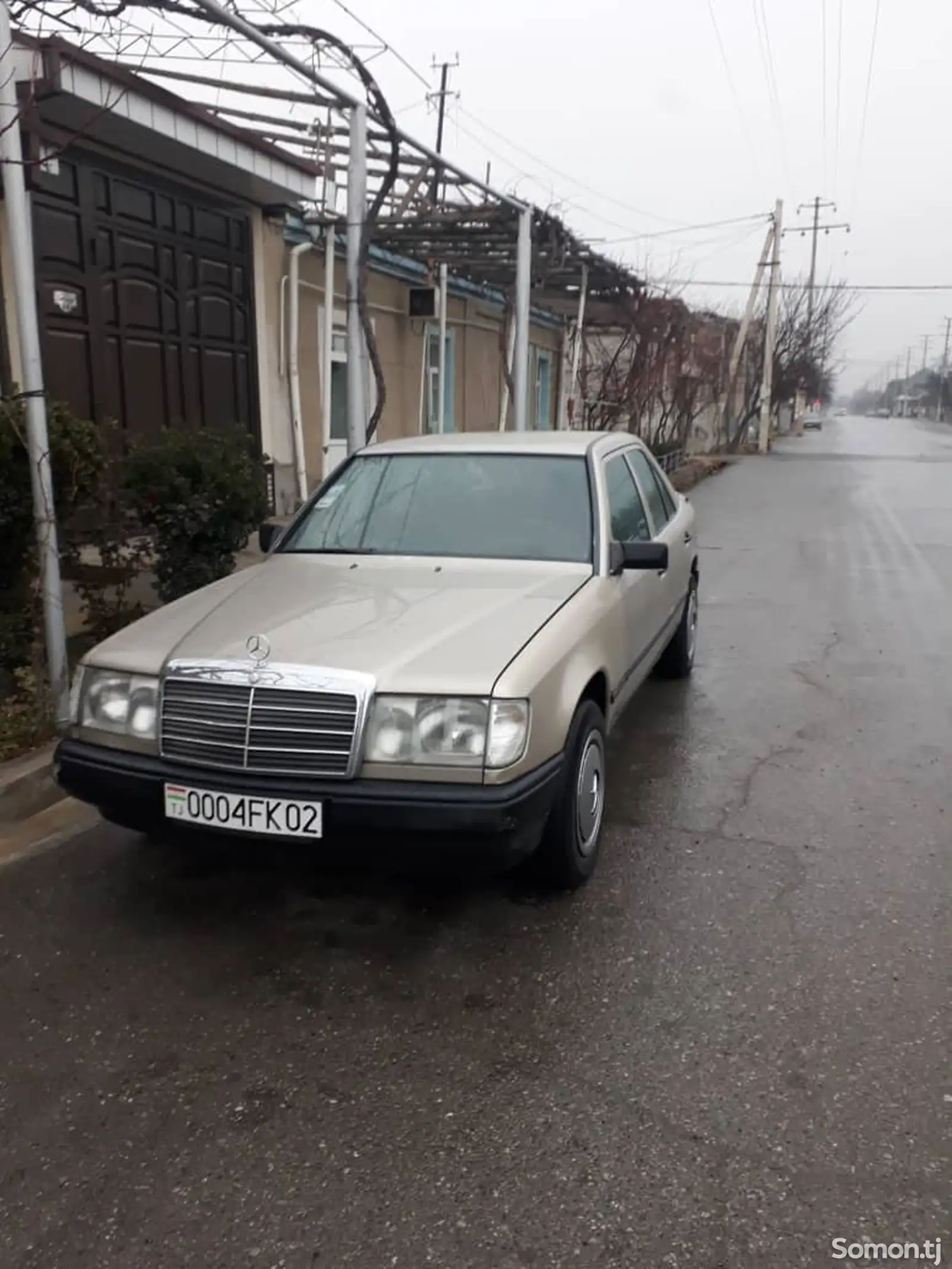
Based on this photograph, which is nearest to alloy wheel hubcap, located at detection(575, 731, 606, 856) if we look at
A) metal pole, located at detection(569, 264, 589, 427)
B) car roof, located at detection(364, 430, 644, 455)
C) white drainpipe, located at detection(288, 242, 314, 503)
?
car roof, located at detection(364, 430, 644, 455)

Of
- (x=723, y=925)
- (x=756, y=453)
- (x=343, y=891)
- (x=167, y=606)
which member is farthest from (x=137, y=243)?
(x=756, y=453)

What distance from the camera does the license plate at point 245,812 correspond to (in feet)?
10.3

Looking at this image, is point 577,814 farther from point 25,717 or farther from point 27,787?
point 25,717

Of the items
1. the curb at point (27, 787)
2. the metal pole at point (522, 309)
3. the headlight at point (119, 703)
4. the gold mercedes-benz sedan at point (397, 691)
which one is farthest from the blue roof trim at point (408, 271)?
the headlight at point (119, 703)

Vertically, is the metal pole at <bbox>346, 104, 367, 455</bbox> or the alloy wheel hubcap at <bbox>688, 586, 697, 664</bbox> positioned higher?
the metal pole at <bbox>346, 104, 367, 455</bbox>

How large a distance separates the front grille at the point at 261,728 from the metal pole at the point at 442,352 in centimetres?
1101

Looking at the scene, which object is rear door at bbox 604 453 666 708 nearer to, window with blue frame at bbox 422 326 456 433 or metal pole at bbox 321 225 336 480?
metal pole at bbox 321 225 336 480

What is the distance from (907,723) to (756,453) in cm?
3307

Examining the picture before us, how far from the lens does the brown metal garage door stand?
8594mm

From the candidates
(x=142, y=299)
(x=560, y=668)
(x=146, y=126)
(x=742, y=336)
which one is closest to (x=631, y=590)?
(x=560, y=668)

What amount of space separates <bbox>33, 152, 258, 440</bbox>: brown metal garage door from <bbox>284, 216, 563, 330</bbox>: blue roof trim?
809 millimetres

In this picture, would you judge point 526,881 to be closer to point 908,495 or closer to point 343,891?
point 343,891

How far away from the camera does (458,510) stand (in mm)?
4727

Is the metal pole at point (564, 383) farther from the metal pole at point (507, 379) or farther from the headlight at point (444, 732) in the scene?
the headlight at point (444, 732)
